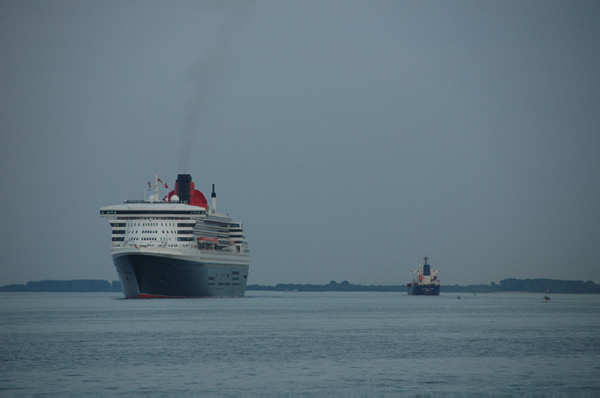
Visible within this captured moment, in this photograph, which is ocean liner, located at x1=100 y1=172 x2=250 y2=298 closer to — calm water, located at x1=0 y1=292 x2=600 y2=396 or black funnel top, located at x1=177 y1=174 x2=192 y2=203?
black funnel top, located at x1=177 y1=174 x2=192 y2=203

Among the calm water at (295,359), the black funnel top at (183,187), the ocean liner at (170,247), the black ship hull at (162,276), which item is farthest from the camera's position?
the black funnel top at (183,187)

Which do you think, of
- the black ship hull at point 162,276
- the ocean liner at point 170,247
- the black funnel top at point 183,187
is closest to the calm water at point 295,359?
the black ship hull at point 162,276

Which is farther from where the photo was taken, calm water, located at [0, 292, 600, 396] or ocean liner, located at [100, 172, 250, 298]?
ocean liner, located at [100, 172, 250, 298]

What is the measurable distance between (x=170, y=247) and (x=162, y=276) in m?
5.04

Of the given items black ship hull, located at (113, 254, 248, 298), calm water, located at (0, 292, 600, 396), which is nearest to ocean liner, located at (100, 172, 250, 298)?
black ship hull, located at (113, 254, 248, 298)

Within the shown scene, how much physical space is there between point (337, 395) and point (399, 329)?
125 feet

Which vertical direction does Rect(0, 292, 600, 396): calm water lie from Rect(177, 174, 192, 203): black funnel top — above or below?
below

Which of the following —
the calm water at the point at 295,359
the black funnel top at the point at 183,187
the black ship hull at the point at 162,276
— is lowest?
the calm water at the point at 295,359

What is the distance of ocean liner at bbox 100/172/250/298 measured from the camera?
114188 millimetres

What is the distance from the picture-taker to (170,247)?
389ft

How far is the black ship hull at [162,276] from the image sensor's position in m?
113

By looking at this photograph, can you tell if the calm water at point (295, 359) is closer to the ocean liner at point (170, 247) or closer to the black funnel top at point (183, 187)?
the ocean liner at point (170, 247)

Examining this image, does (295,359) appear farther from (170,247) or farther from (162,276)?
(170,247)

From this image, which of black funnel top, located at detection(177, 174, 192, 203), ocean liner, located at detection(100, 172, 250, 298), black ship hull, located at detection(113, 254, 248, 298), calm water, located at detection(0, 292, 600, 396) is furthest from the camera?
black funnel top, located at detection(177, 174, 192, 203)
